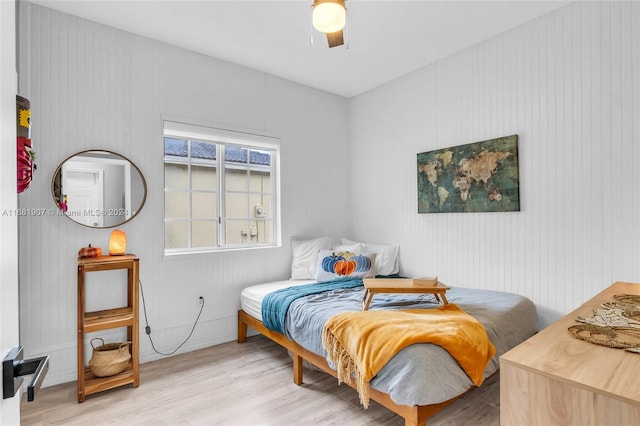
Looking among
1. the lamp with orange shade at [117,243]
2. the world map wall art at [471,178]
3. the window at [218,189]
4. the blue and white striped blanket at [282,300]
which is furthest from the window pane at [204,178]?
the world map wall art at [471,178]

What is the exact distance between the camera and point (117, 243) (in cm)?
262

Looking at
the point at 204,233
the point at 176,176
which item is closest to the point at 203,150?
the point at 176,176

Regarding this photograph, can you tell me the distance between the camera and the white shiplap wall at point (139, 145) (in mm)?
2482

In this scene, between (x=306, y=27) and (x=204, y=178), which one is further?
(x=204, y=178)

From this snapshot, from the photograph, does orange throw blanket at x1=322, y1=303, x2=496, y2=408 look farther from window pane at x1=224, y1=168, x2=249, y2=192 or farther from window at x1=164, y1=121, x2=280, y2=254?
window pane at x1=224, y1=168, x2=249, y2=192

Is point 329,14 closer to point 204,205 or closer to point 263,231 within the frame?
point 204,205

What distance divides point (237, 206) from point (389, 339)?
2.34 m

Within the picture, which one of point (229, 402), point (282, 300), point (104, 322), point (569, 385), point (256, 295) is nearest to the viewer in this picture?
point (569, 385)

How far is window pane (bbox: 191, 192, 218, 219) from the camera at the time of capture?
337 cm

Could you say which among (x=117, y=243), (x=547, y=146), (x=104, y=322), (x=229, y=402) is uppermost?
(x=547, y=146)

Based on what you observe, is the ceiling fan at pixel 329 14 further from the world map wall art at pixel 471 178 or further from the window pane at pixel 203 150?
the window pane at pixel 203 150

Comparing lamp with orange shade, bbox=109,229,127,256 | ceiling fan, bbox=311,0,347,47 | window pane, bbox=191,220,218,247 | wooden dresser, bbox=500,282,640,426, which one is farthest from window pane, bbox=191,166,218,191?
wooden dresser, bbox=500,282,640,426

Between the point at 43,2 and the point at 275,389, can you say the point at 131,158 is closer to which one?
the point at 43,2

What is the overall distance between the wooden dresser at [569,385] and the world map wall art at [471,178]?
200cm
